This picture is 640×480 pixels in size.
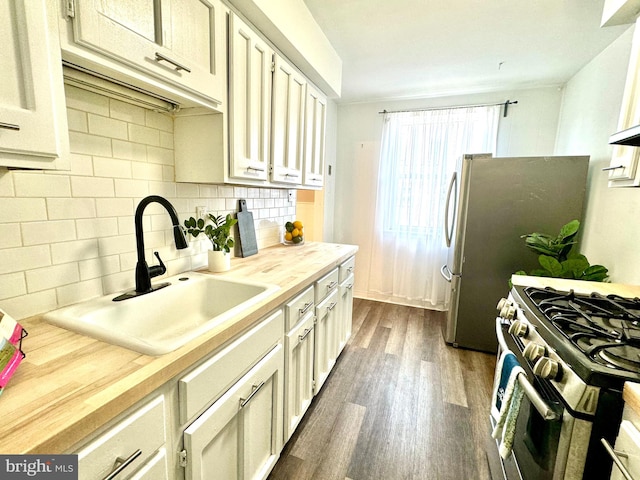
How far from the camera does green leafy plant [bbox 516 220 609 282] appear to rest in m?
1.82

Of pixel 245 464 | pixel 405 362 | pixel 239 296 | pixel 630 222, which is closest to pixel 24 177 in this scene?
pixel 239 296

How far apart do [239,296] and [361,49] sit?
7.16 ft

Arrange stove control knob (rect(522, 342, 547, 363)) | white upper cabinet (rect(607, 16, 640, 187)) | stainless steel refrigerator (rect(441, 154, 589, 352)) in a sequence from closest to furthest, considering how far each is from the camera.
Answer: stove control knob (rect(522, 342, 547, 363)) → white upper cabinet (rect(607, 16, 640, 187)) → stainless steel refrigerator (rect(441, 154, 589, 352))

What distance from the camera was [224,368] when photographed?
92 centimetres

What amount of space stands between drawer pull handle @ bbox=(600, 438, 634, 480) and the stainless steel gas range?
0.01 m

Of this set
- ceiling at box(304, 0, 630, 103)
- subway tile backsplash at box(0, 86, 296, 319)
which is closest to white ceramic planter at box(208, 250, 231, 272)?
subway tile backsplash at box(0, 86, 296, 319)

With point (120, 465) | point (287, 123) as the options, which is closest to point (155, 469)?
point (120, 465)

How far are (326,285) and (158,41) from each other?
140cm

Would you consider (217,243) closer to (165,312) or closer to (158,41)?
(165,312)

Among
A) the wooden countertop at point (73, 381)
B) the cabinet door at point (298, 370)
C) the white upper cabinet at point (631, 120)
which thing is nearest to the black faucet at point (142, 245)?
the wooden countertop at point (73, 381)

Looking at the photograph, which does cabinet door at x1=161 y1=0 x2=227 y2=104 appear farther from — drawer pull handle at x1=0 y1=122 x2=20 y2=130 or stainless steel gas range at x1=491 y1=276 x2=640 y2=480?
stainless steel gas range at x1=491 y1=276 x2=640 y2=480

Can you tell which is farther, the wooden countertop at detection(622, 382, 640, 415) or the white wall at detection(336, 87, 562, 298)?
the white wall at detection(336, 87, 562, 298)

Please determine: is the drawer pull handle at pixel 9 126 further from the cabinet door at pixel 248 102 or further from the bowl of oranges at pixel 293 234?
the bowl of oranges at pixel 293 234

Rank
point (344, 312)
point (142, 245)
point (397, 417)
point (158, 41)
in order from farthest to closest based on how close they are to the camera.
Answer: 1. point (344, 312)
2. point (397, 417)
3. point (142, 245)
4. point (158, 41)
